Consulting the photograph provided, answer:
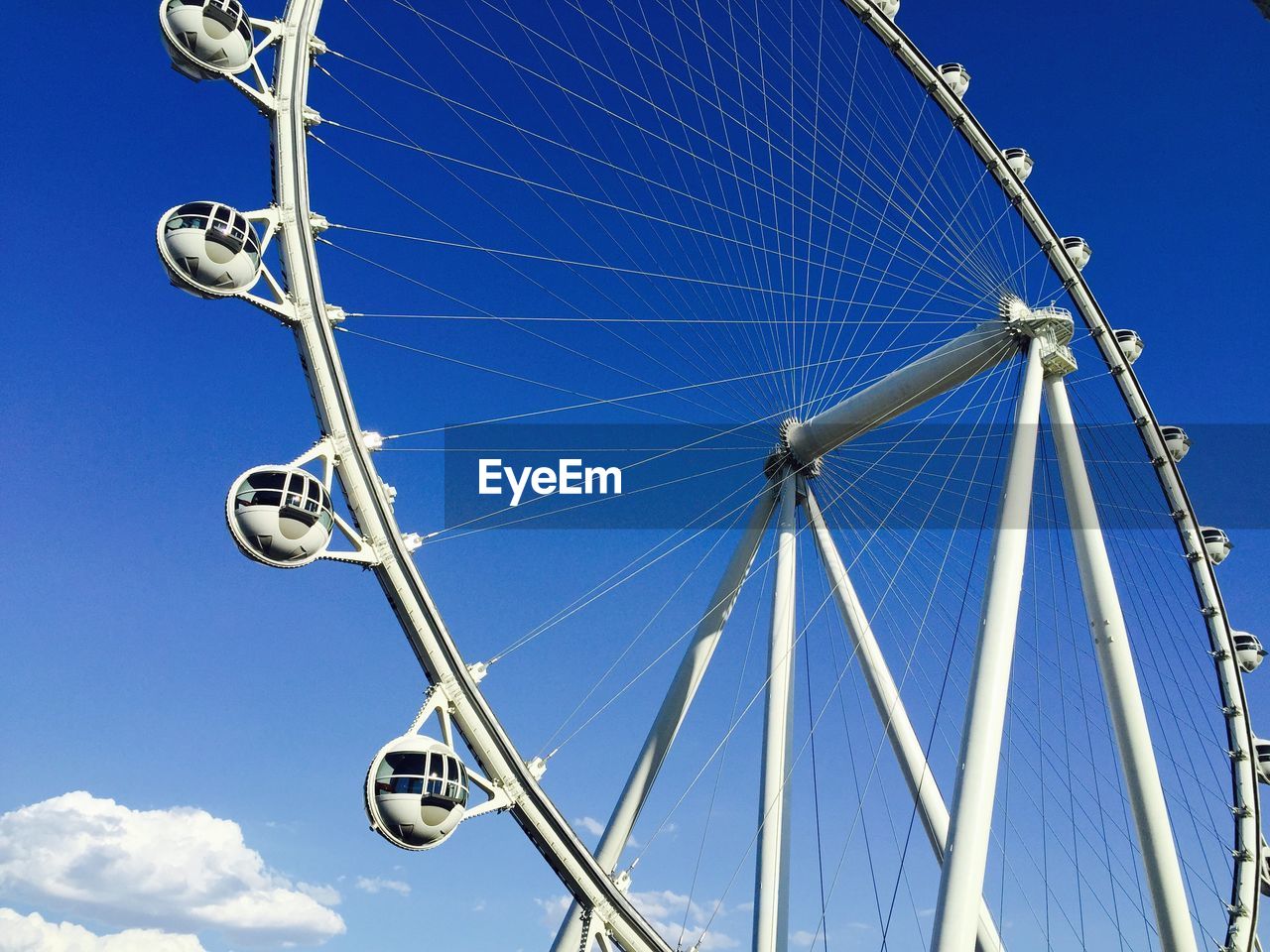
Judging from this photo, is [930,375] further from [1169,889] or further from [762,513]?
[1169,889]

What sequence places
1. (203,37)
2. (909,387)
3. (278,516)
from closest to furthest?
(278,516) < (203,37) < (909,387)

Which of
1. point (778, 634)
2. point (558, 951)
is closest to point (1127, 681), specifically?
point (778, 634)

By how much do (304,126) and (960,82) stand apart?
13.7 metres

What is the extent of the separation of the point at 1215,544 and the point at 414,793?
63.0 ft

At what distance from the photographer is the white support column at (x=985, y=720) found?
11.7 m

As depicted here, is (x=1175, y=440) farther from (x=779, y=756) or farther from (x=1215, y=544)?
(x=779, y=756)

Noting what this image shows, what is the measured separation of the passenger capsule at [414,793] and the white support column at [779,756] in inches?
217

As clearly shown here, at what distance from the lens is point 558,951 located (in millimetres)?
14219

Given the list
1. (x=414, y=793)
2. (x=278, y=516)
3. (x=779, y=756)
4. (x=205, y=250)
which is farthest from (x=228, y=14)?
(x=779, y=756)

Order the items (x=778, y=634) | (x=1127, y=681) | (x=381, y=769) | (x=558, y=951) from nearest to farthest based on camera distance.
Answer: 1. (x=381, y=769)
2. (x=558, y=951)
3. (x=1127, y=681)
4. (x=778, y=634)

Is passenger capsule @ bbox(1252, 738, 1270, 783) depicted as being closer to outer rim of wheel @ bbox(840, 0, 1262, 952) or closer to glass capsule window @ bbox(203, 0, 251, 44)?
outer rim of wheel @ bbox(840, 0, 1262, 952)

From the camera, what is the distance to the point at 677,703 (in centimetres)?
1633

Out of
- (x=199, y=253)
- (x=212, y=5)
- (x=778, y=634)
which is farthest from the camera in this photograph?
(x=778, y=634)

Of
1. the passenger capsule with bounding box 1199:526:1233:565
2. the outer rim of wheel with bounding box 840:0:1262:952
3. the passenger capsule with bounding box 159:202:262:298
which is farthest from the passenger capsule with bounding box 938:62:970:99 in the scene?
the passenger capsule with bounding box 159:202:262:298
